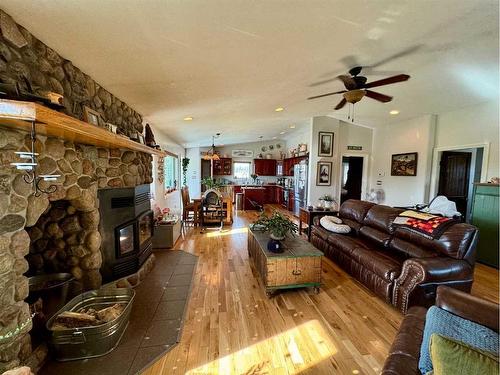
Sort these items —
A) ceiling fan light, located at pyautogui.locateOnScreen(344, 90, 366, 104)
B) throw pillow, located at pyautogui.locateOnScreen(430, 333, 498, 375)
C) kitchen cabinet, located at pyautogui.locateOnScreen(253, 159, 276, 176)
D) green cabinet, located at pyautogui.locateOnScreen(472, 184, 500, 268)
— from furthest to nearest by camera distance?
kitchen cabinet, located at pyautogui.locateOnScreen(253, 159, 276, 176)
green cabinet, located at pyautogui.locateOnScreen(472, 184, 500, 268)
ceiling fan light, located at pyautogui.locateOnScreen(344, 90, 366, 104)
throw pillow, located at pyautogui.locateOnScreen(430, 333, 498, 375)

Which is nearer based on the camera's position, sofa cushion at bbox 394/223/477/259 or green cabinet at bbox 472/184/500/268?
sofa cushion at bbox 394/223/477/259

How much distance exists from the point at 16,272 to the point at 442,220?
12.7ft

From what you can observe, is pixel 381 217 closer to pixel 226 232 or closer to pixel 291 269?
pixel 291 269

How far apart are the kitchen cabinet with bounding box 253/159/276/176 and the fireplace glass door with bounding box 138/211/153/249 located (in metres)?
6.70

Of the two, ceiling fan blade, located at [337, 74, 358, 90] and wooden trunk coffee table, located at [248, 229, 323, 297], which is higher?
ceiling fan blade, located at [337, 74, 358, 90]

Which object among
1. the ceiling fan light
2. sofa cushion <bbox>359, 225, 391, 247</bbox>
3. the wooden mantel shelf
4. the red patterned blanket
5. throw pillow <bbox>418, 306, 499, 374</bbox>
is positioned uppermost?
the ceiling fan light

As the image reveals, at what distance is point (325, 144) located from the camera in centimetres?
626

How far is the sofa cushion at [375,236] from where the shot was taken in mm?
3092

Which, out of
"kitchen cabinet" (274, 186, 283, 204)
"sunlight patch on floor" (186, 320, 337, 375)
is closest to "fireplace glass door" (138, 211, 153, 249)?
"sunlight patch on floor" (186, 320, 337, 375)

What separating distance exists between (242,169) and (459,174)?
23.5 ft

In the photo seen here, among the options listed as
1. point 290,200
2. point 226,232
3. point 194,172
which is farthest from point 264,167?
point 226,232

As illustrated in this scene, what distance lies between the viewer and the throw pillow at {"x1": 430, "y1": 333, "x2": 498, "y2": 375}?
2.80 ft

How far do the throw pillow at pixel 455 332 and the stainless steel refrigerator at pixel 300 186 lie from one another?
213 inches

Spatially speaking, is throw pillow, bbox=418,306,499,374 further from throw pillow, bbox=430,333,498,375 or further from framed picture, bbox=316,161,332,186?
framed picture, bbox=316,161,332,186
